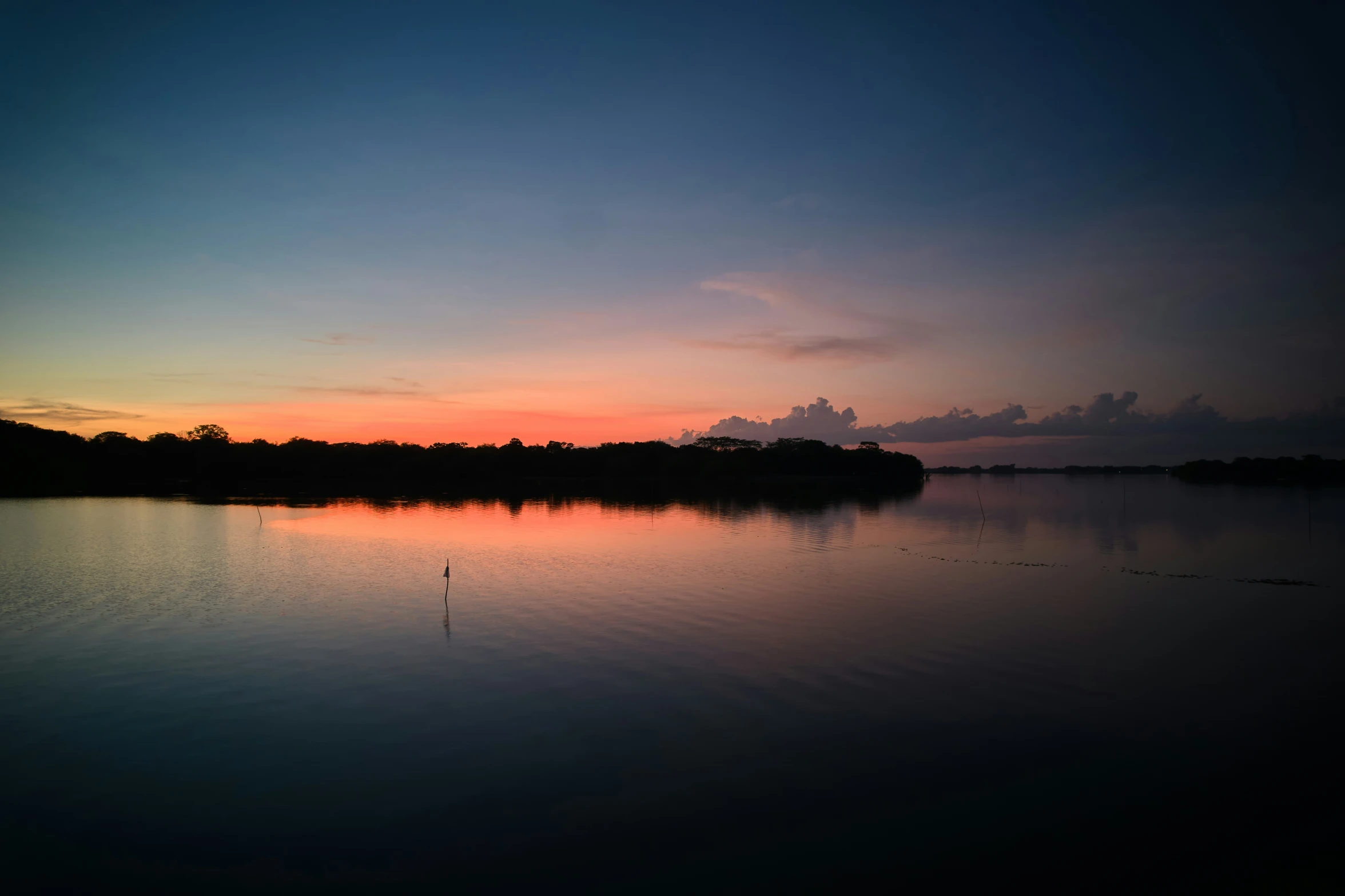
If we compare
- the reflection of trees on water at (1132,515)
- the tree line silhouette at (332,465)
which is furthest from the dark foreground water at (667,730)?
the tree line silhouette at (332,465)

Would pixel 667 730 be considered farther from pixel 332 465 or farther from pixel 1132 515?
pixel 332 465

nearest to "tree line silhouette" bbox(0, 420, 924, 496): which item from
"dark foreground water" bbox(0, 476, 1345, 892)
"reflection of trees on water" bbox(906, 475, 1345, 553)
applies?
"reflection of trees on water" bbox(906, 475, 1345, 553)

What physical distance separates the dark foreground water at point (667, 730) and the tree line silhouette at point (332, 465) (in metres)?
86.6

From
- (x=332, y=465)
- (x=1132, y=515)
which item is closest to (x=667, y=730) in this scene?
(x=1132, y=515)

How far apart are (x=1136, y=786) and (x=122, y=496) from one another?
100282 mm

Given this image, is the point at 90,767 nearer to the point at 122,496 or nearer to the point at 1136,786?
the point at 1136,786

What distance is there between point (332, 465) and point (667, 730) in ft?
502

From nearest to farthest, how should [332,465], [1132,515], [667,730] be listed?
1. [667,730]
2. [1132,515]
3. [332,465]

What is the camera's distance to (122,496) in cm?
7975

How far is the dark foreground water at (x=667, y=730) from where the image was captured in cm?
813

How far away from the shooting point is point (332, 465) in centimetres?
14600

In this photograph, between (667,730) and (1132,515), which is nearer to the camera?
(667,730)

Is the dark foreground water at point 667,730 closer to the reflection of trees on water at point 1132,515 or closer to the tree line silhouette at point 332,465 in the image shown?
the reflection of trees on water at point 1132,515

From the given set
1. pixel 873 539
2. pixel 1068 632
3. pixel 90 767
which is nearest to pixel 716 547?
pixel 873 539
